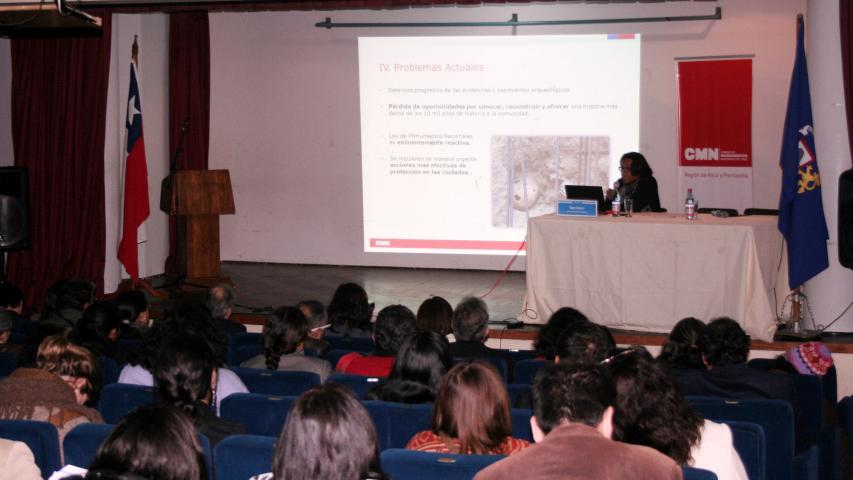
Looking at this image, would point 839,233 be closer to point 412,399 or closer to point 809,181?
point 809,181

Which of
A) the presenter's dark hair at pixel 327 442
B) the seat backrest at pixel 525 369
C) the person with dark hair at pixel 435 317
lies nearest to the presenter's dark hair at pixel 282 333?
the person with dark hair at pixel 435 317

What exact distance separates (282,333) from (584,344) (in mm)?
1385

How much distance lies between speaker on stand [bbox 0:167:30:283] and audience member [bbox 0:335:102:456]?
420cm

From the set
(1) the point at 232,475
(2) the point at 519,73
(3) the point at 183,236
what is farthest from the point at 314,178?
(1) the point at 232,475

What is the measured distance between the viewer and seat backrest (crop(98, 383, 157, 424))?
3.51m

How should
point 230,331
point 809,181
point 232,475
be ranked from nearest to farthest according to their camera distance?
point 232,475 < point 230,331 < point 809,181

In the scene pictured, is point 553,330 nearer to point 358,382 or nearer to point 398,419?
point 358,382

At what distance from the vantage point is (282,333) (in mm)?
4215

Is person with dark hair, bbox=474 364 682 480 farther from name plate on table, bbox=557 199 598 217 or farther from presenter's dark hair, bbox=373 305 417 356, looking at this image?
name plate on table, bbox=557 199 598 217

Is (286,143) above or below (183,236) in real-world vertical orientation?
above

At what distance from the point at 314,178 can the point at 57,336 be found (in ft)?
22.8

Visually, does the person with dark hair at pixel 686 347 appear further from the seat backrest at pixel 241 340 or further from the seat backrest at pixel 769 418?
the seat backrest at pixel 241 340

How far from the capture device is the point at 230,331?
5.44 metres

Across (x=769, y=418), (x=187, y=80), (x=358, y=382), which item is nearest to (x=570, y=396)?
(x=769, y=418)
